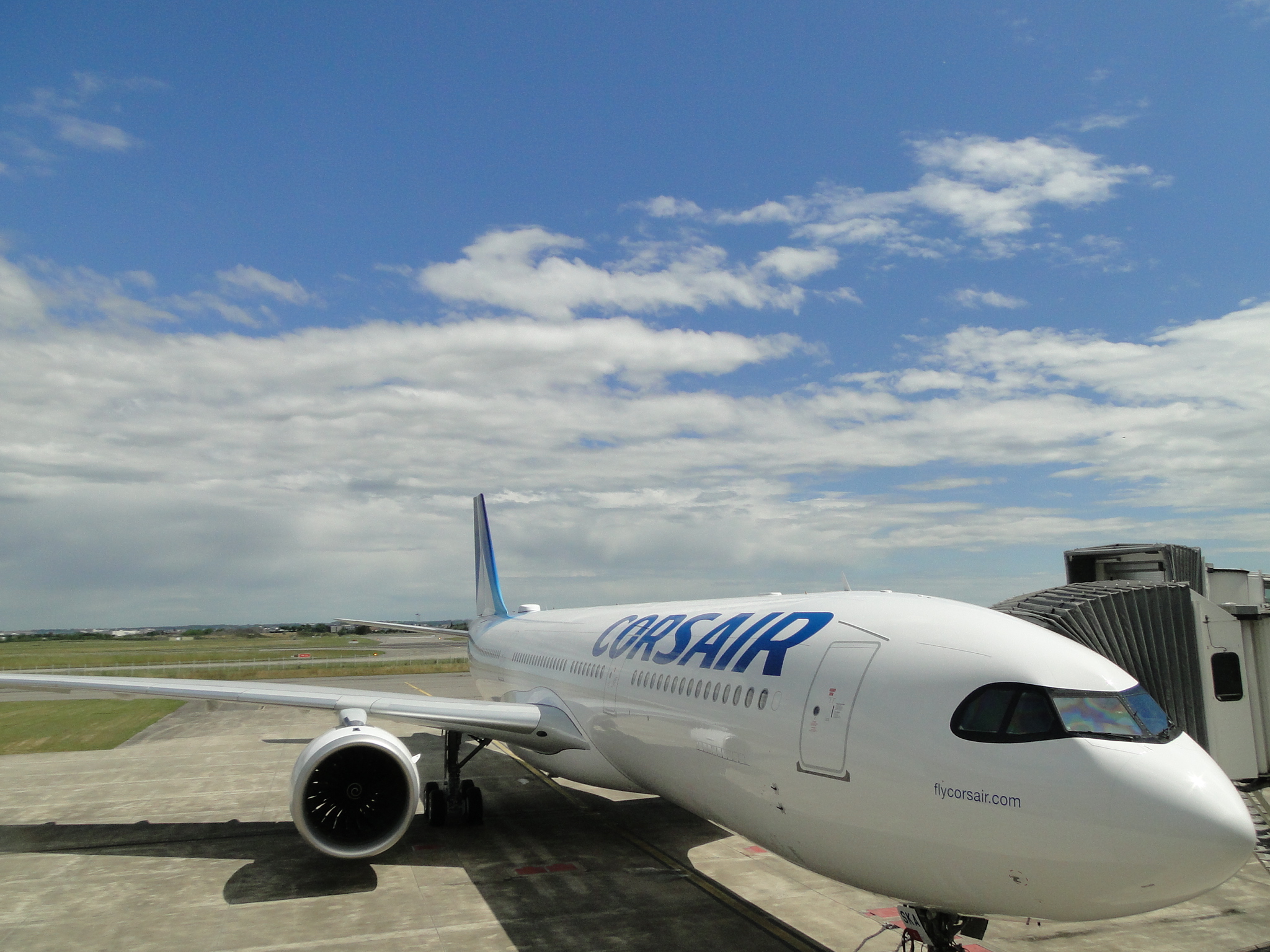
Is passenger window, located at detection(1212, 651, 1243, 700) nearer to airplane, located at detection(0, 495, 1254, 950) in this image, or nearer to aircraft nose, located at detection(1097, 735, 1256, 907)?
airplane, located at detection(0, 495, 1254, 950)

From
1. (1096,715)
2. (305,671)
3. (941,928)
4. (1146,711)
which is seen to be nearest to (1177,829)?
(1096,715)

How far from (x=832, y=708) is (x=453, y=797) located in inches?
408

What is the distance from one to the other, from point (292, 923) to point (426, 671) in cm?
4075

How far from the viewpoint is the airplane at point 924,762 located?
5.42 m

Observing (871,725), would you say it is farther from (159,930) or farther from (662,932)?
(159,930)

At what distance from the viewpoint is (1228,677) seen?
384 inches

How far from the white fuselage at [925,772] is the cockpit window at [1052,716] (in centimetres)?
7

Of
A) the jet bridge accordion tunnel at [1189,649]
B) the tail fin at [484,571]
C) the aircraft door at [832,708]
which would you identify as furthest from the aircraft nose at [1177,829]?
the tail fin at [484,571]

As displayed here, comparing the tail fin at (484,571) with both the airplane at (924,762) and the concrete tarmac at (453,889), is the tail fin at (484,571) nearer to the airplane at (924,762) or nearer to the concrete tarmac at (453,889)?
the concrete tarmac at (453,889)

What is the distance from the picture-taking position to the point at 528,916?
10.2 m

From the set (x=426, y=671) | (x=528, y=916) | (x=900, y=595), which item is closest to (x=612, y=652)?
(x=528, y=916)

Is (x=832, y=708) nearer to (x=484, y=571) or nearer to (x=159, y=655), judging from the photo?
(x=484, y=571)

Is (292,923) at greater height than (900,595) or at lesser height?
lesser

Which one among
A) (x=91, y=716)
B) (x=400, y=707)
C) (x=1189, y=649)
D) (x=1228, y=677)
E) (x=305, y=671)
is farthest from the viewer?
(x=305, y=671)
